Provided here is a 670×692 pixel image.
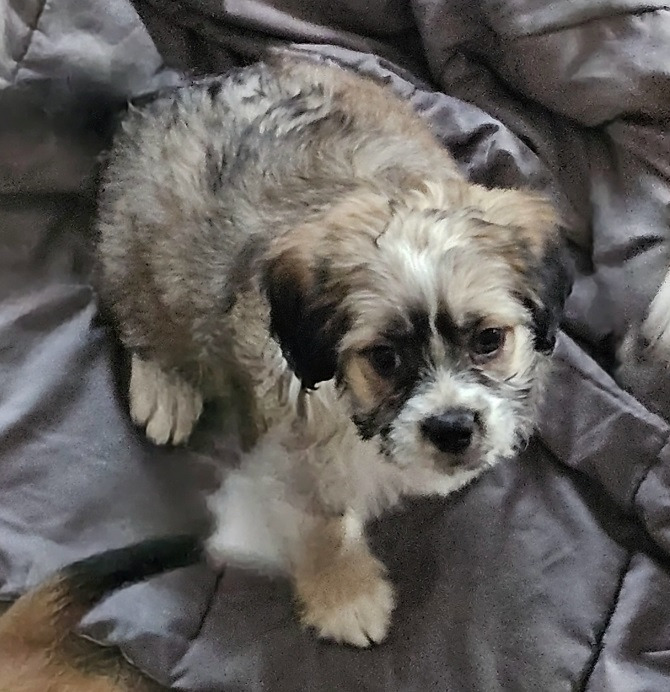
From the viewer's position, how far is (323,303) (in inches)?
47.2

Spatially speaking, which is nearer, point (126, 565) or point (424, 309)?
point (424, 309)

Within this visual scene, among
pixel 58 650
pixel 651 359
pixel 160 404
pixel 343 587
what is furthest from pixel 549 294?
pixel 58 650

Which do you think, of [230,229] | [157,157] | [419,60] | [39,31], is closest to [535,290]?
[230,229]

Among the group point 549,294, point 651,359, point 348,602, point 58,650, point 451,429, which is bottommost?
point 58,650

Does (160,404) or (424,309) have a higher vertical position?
(424,309)

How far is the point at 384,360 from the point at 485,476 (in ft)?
1.48

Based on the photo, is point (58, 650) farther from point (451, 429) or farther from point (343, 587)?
point (451, 429)

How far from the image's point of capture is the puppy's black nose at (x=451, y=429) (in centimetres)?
117

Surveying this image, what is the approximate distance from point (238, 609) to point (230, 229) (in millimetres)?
585

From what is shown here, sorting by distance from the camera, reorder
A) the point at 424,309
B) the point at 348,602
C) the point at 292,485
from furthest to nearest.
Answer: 1. the point at 292,485
2. the point at 348,602
3. the point at 424,309

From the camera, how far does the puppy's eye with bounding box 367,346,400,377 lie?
1.19m

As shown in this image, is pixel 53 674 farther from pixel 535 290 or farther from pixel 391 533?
pixel 535 290

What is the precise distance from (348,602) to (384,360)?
434 millimetres

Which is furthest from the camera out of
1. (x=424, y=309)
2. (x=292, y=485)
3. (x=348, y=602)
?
(x=292, y=485)
